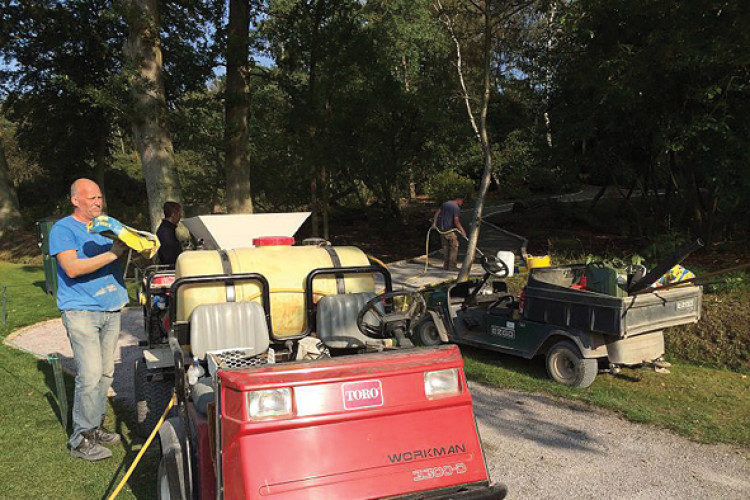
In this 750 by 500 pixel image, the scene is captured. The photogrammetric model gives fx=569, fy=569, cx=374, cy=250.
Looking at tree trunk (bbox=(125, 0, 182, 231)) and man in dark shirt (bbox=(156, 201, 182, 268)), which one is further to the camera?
tree trunk (bbox=(125, 0, 182, 231))

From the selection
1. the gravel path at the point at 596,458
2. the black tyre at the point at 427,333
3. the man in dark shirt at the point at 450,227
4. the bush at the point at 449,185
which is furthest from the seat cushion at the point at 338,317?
the bush at the point at 449,185

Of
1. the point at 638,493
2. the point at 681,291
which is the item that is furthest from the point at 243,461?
the point at 681,291

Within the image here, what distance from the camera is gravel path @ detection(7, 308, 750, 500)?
4.11m

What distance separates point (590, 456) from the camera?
4.66 metres

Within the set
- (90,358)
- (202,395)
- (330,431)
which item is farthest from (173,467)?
(90,358)

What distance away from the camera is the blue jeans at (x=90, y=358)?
4383mm

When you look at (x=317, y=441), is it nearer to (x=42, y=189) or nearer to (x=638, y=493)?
(x=638, y=493)

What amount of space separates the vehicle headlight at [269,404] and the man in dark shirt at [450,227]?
10952 mm

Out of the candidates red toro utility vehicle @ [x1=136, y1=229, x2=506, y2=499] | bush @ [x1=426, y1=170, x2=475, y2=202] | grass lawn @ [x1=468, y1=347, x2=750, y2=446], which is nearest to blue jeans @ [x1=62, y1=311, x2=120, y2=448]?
red toro utility vehicle @ [x1=136, y1=229, x2=506, y2=499]

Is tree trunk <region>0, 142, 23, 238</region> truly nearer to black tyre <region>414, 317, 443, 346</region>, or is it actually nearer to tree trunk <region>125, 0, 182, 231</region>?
tree trunk <region>125, 0, 182, 231</region>

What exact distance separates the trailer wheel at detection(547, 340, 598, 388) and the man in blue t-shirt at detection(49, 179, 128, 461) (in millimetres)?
4583

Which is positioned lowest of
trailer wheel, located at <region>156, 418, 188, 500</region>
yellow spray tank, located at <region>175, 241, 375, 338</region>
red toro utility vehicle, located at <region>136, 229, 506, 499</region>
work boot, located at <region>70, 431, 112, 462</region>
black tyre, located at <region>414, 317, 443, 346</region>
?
work boot, located at <region>70, 431, 112, 462</region>

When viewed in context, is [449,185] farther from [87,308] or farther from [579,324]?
[87,308]

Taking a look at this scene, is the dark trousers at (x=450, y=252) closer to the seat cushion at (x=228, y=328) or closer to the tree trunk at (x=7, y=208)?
the seat cushion at (x=228, y=328)
